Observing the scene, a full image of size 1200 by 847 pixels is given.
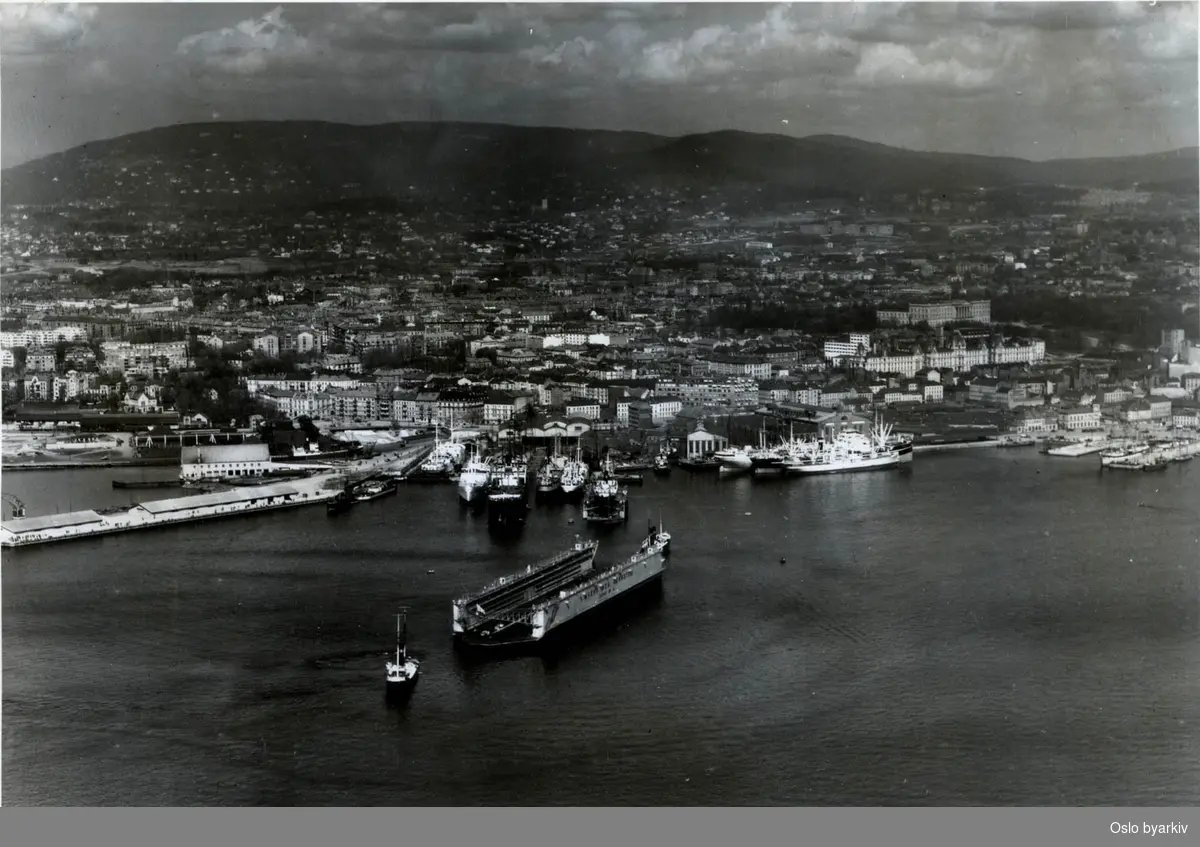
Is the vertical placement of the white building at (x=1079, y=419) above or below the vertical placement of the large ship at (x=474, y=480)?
above

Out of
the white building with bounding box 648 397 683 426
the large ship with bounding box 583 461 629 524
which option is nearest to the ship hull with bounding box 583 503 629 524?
the large ship with bounding box 583 461 629 524

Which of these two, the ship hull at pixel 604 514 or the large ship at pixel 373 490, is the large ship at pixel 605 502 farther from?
the large ship at pixel 373 490

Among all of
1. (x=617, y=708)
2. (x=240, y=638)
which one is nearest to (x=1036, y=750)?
(x=617, y=708)

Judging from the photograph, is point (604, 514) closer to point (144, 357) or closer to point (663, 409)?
point (663, 409)

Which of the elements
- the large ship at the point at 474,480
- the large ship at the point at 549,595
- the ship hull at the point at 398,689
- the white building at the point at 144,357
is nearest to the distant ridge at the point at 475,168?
the white building at the point at 144,357

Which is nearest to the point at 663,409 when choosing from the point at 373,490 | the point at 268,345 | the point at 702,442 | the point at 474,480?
the point at 702,442

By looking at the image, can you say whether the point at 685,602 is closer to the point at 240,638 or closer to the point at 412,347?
the point at 240,638

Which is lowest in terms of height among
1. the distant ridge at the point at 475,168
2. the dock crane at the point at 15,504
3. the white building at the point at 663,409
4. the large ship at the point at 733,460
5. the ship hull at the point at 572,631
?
the ship hull at the point at 572,631
